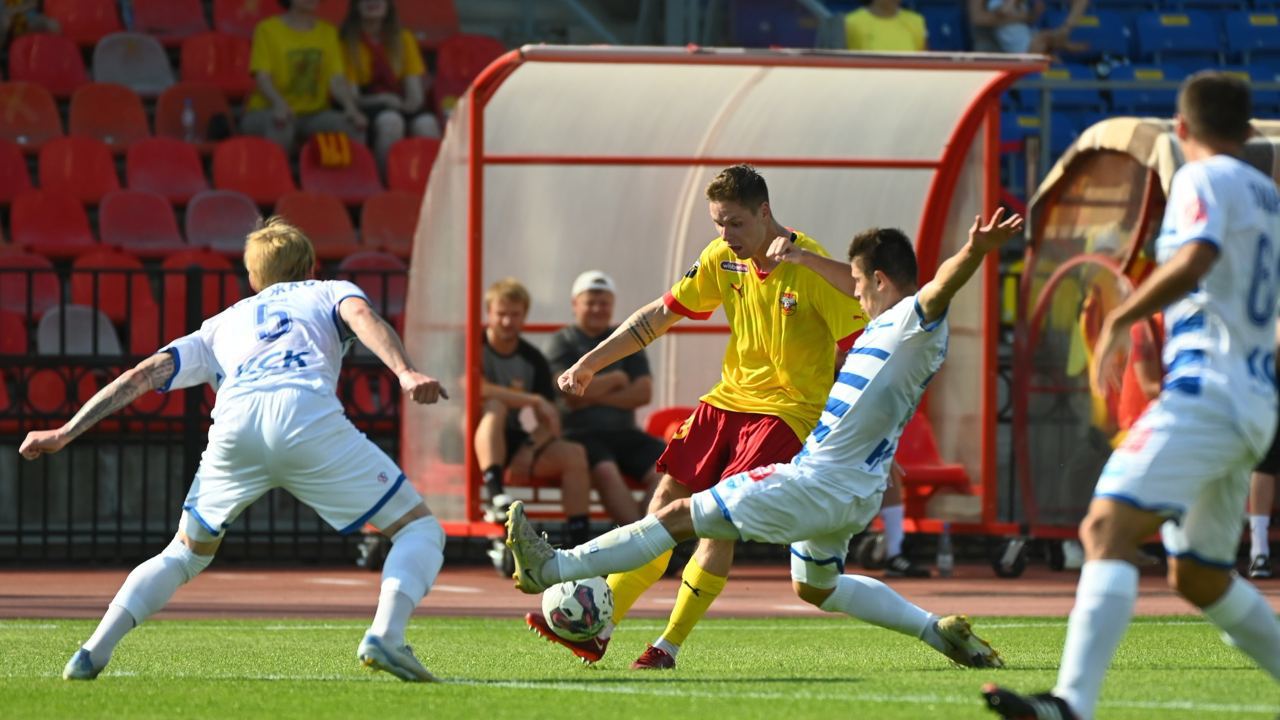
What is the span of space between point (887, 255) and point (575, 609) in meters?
1.65

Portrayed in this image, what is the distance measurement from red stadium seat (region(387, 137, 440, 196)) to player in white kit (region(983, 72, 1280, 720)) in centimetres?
1263

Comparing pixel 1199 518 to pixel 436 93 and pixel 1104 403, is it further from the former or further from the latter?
pixel 436 93

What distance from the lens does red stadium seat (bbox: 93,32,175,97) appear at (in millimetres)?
18109

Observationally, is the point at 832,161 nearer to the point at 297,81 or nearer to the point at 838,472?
the point at 297,81

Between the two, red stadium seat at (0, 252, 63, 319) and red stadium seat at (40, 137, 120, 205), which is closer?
red stadium seat at (0, 252, 63, 319)

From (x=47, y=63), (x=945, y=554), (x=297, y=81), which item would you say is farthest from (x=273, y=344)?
(x=47, y=63)

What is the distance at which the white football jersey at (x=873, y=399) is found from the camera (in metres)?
7.07

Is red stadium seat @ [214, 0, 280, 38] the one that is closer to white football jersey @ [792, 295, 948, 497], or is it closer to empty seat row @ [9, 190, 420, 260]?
empty seat row @ [9, 190, 420, 260]

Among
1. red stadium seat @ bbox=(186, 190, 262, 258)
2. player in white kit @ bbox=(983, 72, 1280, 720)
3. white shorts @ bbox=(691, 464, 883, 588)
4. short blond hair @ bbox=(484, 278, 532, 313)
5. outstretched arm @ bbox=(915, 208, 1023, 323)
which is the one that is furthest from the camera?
red stadium seat @ bbox=(186, 190, 262, 258)

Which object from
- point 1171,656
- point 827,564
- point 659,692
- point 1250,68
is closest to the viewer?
point 659,692

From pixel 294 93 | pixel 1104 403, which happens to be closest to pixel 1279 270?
pixel 1104 403

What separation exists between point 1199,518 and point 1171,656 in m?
2.80

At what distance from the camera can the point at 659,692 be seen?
6.70 meters

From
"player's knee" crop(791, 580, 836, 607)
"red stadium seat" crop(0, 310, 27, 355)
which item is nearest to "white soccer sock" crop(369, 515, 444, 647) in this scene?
"player's knee" crop(791, 580, 836, 607)
